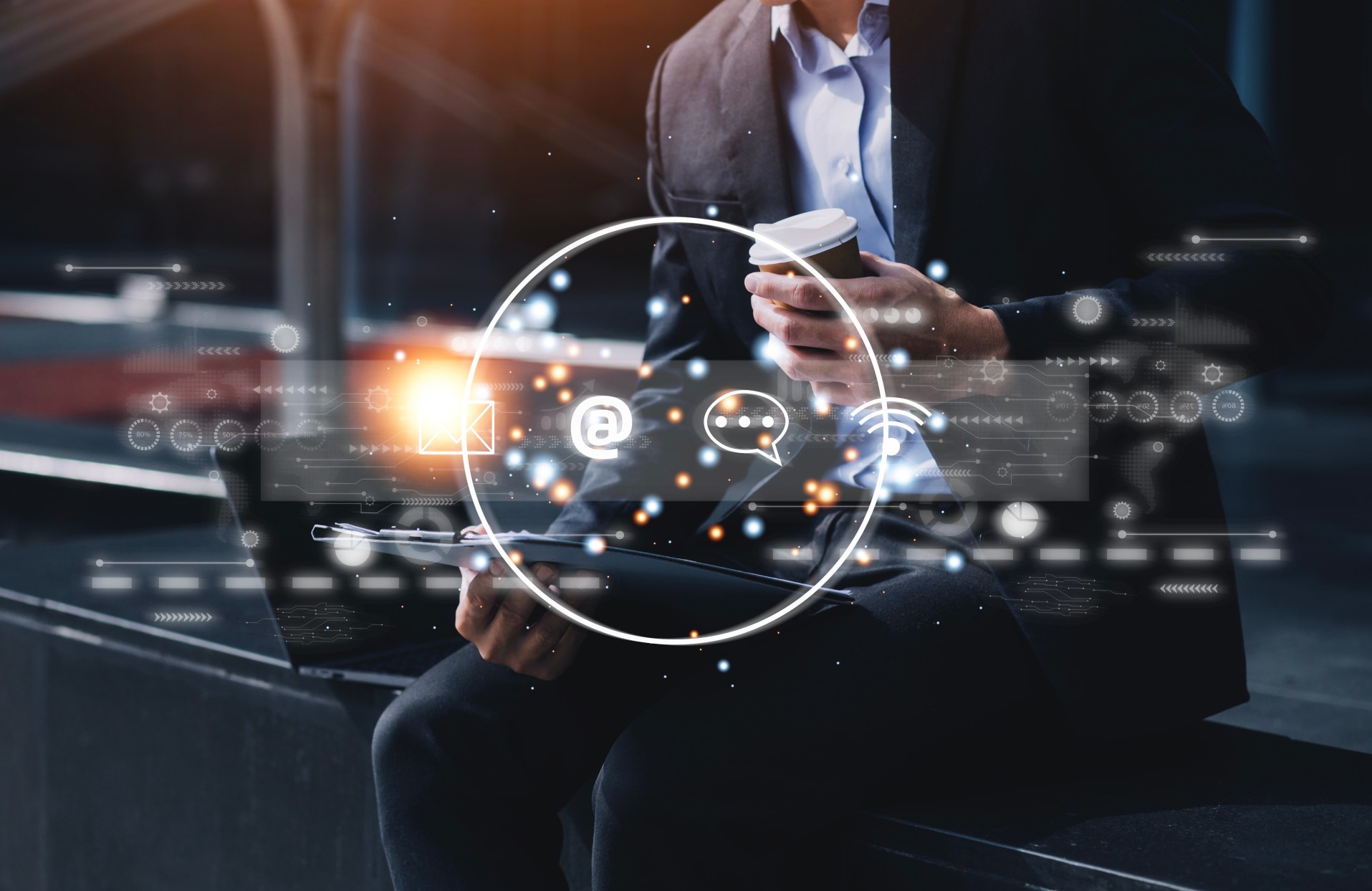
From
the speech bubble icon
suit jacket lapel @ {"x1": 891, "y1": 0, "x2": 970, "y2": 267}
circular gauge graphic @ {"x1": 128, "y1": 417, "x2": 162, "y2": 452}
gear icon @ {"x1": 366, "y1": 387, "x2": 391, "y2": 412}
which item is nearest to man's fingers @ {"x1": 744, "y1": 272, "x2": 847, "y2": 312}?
suit jacket lapel @ {"x1": 891, "y1": 0, "x2": 970, "y2": 267}

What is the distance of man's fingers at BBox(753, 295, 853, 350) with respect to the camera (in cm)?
107

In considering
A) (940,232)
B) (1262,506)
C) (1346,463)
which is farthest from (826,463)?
(1346,463)

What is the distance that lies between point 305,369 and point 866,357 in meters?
2.82

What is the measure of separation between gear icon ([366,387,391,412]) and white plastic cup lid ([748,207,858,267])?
2.21 ft

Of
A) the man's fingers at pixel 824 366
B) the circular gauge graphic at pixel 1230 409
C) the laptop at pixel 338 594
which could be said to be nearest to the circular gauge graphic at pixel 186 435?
the laptop at pixel 338 594

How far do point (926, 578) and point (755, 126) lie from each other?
492 mm

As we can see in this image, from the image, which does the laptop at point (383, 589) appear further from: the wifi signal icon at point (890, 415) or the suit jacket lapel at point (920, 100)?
the suit jacket lapel at point (920, 100)

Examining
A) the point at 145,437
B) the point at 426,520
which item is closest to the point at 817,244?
the point at 426,520

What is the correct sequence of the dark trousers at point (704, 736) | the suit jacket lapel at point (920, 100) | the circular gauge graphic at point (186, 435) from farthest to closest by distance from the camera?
the circular gauge graphic at point (186, 435)
the suit jacket lapel at point (920, 100)
the dark trousers at point (704, 736)

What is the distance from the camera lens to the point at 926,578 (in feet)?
4.09

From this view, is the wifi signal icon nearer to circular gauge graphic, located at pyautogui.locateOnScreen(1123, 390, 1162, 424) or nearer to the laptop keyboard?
circular gauge graphic, located at pyautogui.locateOnScreen(1123, 390, 1162, 424)

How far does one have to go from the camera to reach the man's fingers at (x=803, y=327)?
1.07 metres

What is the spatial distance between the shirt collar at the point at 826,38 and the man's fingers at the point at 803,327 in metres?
0.38

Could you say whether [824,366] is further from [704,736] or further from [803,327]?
[704,736]
